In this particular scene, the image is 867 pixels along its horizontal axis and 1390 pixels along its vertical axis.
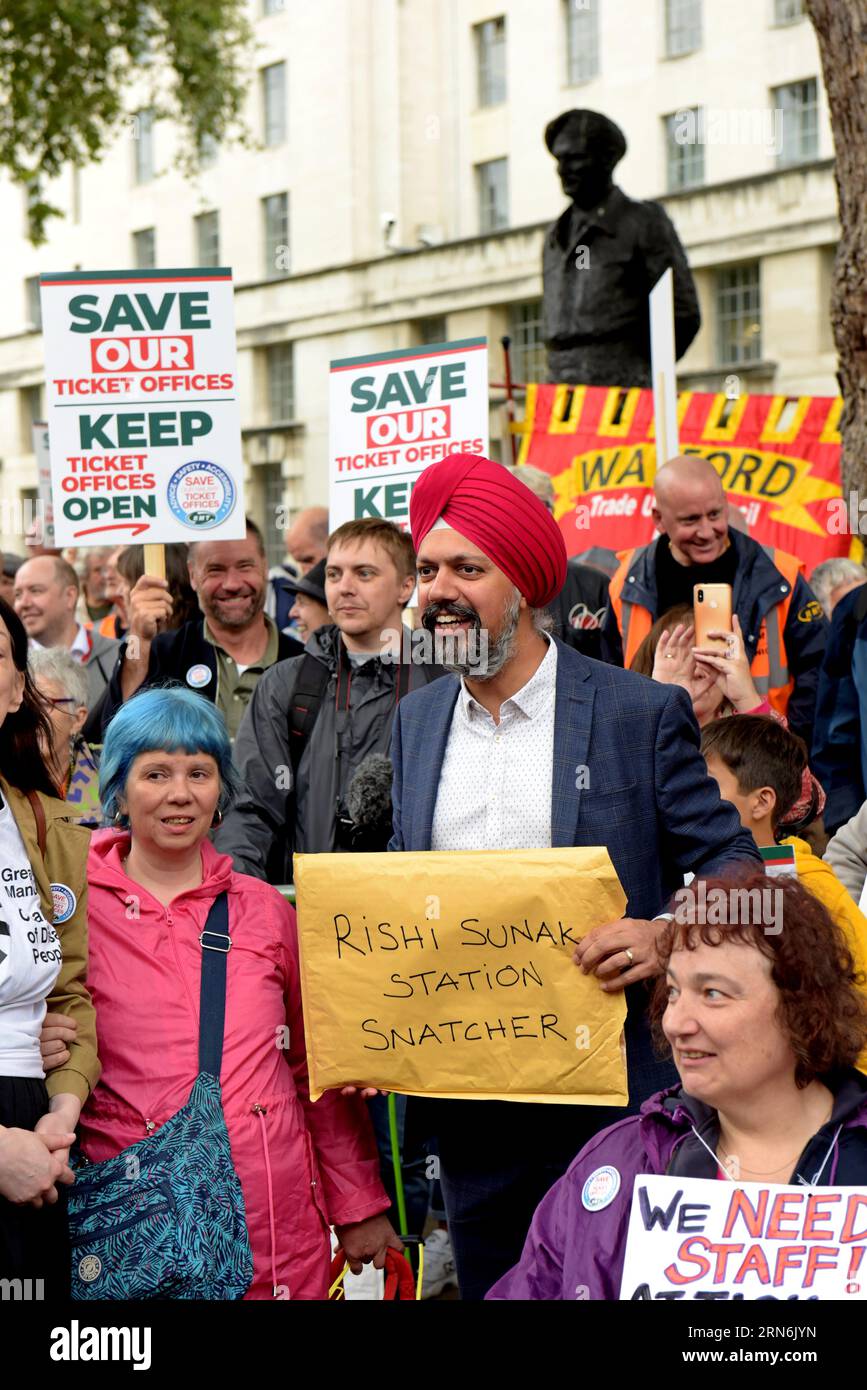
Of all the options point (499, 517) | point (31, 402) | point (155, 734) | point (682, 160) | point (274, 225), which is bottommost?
point (155, 734)

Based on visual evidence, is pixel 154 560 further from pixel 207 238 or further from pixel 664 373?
pixel 207 238

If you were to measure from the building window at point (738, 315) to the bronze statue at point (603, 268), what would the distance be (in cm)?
2255

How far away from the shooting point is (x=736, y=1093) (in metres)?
3.08

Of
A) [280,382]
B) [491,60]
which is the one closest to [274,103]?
[491,60]

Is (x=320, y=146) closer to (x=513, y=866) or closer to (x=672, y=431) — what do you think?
(x=672, y=431)

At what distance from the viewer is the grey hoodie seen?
506 cm

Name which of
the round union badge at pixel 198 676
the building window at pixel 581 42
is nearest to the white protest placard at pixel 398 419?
the round union badge at pixel 198 676

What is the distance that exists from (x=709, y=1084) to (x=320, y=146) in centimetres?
4113

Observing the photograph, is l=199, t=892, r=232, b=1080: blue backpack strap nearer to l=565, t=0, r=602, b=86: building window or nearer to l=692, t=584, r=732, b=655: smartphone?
l=692, t=584, r=732, b=655: smartphone

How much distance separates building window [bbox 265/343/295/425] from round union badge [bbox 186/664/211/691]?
37.5 meters

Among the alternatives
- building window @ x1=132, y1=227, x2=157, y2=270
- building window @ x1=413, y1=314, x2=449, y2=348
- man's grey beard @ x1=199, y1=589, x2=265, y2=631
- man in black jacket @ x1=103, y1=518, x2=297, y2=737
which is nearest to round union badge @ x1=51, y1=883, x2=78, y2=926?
man in black jacket @ x1=103, y1=518, x2=297, y2=737

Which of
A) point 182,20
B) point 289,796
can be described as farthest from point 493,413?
point 289,796

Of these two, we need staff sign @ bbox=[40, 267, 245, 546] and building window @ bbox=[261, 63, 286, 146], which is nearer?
we need staff sign @ bbox=[40, 267, 245, 546]

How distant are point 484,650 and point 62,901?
0.97 m
